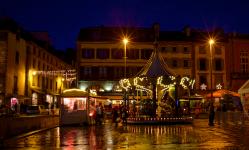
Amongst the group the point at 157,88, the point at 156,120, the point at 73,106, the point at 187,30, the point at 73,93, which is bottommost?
the point at 156,120

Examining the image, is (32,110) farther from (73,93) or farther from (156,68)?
(156,68)

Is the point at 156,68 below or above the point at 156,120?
above

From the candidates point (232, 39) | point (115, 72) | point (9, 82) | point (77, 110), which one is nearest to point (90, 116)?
point (77, 110)

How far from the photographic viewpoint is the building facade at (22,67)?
45656mm

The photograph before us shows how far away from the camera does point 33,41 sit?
53.7 meters

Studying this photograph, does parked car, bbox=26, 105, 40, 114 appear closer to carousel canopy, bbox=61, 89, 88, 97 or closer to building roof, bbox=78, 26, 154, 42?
carousel canopy, bbox=61, 89, 88, 97

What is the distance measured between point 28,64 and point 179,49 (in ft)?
71.8

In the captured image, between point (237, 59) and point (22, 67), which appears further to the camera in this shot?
point (237, 59)

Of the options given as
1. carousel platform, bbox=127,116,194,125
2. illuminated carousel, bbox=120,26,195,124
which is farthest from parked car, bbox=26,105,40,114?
carousel platform, bbox=127,116,194,125

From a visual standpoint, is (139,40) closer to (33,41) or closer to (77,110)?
(33,41)

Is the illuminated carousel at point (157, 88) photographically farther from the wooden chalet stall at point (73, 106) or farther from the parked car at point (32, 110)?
the parked car at point (32, 110)

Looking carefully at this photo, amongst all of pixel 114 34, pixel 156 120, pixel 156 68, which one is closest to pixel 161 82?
pixel 156 68

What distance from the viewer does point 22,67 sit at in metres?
50.1

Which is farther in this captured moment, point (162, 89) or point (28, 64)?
point (28, 64)
